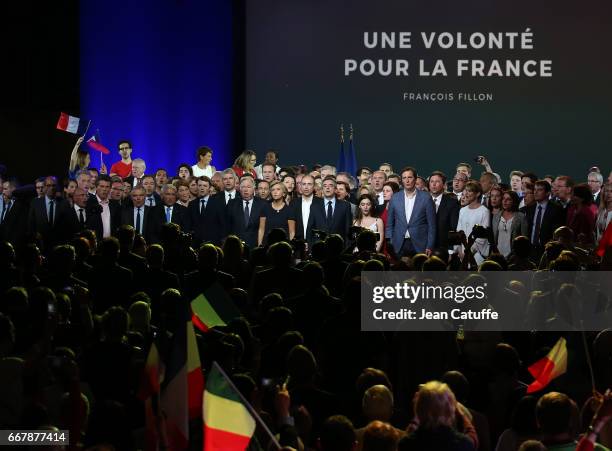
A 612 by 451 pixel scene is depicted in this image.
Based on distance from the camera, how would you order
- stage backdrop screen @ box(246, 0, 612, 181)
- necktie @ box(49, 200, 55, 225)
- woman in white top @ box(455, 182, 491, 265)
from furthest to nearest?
stage backdrop screen @ box(246, 0, 612, 181) → necktie @ box(49, 200, 55, 225) → woman in white top @ box(455, 182, 491, 265)

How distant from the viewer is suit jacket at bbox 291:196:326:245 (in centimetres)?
1206

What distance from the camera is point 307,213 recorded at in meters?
12.2

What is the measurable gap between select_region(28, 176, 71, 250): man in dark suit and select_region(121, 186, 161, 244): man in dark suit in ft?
2.63

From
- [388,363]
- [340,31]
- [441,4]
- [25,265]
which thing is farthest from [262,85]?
[388,363]

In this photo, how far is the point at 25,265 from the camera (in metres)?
7.96

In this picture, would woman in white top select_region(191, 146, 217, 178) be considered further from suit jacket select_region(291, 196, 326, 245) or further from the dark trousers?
the dark trousers

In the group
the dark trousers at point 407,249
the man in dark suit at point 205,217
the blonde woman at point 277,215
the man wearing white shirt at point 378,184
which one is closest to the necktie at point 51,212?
the man in dark suit at point 205,217

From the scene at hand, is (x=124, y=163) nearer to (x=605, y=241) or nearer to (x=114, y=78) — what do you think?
(x=114, y=78)

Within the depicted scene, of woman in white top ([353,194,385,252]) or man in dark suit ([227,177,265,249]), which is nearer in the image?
woman in white top ([353,194,385,252])

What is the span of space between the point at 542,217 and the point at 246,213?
3378 mm

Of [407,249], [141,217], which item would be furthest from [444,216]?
[141,217]

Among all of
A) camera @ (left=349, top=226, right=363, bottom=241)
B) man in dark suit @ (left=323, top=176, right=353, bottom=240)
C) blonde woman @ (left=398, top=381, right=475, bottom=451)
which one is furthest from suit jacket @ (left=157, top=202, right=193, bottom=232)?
blonde woman @ (left=398, top=381, right=475, bottom=451)

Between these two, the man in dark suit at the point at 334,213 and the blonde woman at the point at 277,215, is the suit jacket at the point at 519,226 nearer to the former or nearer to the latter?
the man in dark suit at the point at 334,213

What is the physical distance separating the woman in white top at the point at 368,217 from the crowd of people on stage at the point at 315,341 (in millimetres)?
18
